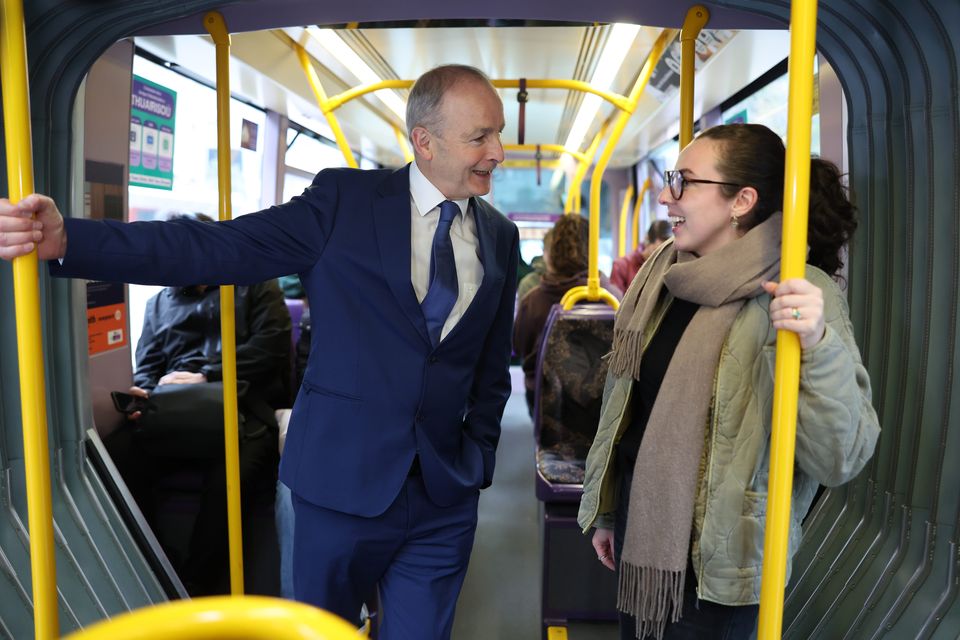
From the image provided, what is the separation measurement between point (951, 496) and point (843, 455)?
62 centimetres

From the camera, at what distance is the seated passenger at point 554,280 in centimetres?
493

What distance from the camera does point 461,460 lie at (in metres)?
2.08

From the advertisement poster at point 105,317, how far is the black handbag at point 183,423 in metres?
0.29

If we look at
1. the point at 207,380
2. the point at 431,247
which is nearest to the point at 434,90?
the point at 431,247

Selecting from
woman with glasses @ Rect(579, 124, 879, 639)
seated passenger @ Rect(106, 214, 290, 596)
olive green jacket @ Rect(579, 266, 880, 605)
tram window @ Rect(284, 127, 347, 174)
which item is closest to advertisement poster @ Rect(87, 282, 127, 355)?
seated passenger @ Rect(106, 214, 290, 596)

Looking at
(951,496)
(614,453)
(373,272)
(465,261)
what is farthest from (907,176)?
(373,272)

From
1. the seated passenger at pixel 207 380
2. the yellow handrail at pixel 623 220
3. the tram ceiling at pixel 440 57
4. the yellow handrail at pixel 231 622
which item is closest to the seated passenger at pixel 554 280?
the tram ceiling at pixel 440 57

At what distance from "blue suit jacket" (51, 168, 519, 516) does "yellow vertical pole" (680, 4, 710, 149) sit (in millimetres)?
715

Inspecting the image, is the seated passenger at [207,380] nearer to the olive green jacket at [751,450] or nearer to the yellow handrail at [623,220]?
the olive green jacket at [751,450]

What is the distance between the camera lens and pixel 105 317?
10.5ft

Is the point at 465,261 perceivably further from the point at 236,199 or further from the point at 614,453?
the point at 236,199

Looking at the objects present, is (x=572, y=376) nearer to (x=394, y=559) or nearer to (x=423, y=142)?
(x=394, y=559)

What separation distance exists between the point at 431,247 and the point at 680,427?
0.76 m

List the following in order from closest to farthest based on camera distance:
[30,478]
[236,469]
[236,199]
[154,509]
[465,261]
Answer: [30,478], [465,261], [236,469], [154,509], [236,199]
